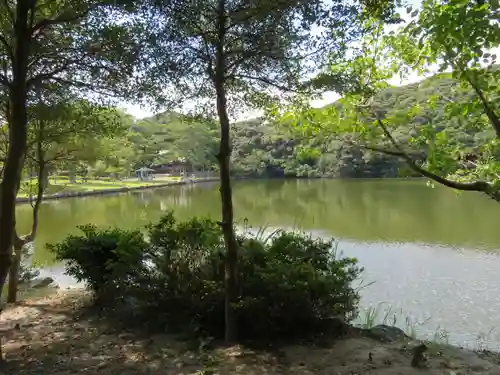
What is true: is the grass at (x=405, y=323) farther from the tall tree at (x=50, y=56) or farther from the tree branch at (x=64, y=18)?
the tree branch at (x=64, y=18)

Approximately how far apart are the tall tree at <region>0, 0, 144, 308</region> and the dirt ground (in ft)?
2.07

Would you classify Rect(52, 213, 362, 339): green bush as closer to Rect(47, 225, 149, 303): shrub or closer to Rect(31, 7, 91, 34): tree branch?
Rect(47, 225, 149, 303): shrub

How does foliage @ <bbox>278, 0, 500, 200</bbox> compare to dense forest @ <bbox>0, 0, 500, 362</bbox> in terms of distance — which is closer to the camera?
foliage @ <bbox>278, 0, 500, 200</bbox>

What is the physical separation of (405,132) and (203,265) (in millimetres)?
1725

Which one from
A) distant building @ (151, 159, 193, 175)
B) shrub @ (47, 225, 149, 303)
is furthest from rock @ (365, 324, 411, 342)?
distant building @ (151, 159, 193, 175)

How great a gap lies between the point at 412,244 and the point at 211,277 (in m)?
9.06

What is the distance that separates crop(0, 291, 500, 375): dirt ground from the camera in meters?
2.56

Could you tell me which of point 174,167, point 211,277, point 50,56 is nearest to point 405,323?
point 211,277

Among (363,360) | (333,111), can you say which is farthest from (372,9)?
(363,360)

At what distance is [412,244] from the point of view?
11.3 metres

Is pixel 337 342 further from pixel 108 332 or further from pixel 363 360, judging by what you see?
pixel 108 332

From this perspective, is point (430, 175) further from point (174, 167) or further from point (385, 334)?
point (174, 167)

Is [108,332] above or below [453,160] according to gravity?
below

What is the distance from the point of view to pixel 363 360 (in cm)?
262
